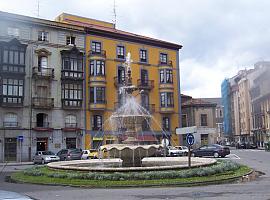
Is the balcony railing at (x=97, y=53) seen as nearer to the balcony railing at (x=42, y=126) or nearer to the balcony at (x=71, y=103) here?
the balcony at (x=71, y=103)

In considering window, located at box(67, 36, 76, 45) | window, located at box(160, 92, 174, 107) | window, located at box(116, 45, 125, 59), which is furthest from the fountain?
window, located at box(160, 92, 174, 107)

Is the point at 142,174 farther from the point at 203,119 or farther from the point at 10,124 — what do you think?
the point at 203,119

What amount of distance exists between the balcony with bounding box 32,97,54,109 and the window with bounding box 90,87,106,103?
5.19 meters

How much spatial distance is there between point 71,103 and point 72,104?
0.56 ft

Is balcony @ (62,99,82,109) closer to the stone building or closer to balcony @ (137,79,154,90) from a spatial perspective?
the stone building

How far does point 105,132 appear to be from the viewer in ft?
157

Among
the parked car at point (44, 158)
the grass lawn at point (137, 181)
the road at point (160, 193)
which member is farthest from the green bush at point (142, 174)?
the parked car at point (44, 158)

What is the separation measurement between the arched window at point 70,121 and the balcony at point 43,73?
16.6 ft

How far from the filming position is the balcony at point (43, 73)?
141 ft

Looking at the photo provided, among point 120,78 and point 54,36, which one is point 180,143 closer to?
point 120,78

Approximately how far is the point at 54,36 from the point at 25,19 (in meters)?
3.75

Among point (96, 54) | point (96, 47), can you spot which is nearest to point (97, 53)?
point (96, 54)

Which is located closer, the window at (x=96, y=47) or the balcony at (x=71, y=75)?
the balcony at (x=71, y=75)

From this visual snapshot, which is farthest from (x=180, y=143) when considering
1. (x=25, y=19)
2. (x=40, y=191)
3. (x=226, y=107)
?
(x=226, y=107)
